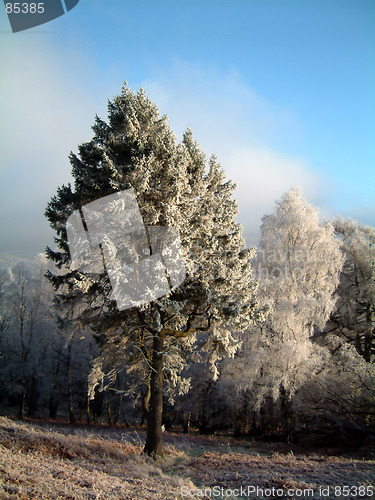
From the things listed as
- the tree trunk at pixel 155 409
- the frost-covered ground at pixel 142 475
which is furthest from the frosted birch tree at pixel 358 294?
the tree trunk at pixel 155 409

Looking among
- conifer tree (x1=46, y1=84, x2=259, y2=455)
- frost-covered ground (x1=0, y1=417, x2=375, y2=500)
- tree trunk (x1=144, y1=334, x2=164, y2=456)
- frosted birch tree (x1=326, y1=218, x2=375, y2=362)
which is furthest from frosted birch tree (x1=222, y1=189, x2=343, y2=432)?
tree trunk (x1=144, y1=334, x2=164, y2=456)

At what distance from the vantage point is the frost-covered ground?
617 cm

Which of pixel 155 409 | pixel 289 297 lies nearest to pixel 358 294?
pixel 289 297

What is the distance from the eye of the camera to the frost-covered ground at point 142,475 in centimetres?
617

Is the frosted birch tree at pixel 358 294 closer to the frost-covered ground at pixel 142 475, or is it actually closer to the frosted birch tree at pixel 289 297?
the frosted birch tree at pixel 289 297

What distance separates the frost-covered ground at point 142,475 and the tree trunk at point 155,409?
1.85ft

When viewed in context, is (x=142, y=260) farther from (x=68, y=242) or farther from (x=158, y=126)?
(x=158, y=126)

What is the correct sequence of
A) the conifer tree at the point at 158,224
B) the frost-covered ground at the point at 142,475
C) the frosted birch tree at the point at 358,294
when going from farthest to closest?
the frosted birch tree at the point at 358,294 → the conifer tree at the point at 158,224 → the frost-covered ground at the point at 142,475

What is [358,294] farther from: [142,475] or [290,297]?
[142,475]

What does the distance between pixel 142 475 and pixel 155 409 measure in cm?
325

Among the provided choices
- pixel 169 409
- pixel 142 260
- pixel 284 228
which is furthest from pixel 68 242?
pixel 169 409

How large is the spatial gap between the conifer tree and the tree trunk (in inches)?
1.3

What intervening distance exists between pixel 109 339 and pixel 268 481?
23.8ft

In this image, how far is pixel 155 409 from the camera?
11.7 m
